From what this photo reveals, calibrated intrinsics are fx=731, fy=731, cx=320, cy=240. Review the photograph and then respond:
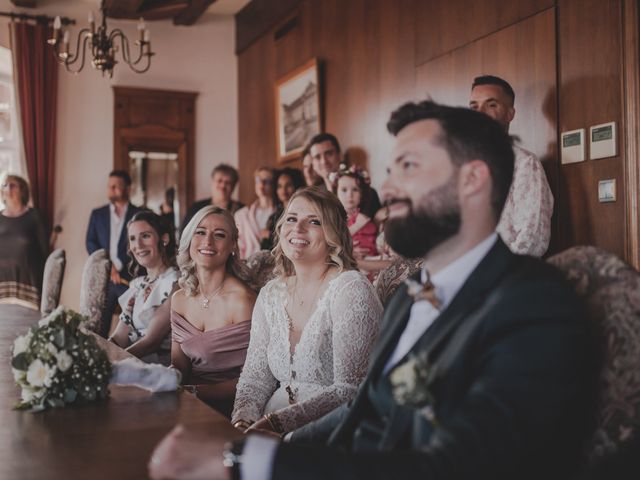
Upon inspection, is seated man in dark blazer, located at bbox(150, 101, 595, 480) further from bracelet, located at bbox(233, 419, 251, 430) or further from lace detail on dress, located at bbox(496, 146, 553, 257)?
lace detail on dress, located at bbox(496, 146, 553, 257)

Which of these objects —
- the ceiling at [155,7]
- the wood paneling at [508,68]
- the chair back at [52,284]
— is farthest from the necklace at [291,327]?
the ceiling at [155,7]

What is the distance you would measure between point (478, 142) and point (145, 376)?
4.00 feet

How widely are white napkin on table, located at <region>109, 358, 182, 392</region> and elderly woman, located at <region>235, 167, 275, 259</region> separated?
417 cm

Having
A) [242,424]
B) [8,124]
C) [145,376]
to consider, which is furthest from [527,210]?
[8,124]

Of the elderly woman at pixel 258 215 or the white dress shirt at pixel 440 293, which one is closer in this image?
the white dress shirt at pixel 440 293

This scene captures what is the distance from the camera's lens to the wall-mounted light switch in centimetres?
370

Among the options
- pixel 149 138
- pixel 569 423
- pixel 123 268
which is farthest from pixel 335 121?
pixel 569 423

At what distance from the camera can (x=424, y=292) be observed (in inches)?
56.2

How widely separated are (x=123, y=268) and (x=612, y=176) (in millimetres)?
5280

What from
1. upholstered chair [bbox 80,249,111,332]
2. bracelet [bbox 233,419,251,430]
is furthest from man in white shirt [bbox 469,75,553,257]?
upholstered chair [bbox 80,249,111,332]

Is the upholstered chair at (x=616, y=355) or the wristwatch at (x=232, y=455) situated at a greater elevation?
the upholstered chair at (x=616, y=355)

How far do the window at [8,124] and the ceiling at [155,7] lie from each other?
2.61 ft

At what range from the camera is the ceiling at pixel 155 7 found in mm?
8234

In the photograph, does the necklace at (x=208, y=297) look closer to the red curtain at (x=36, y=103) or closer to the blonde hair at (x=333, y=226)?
the blonde hair at (x=333, y=226)
